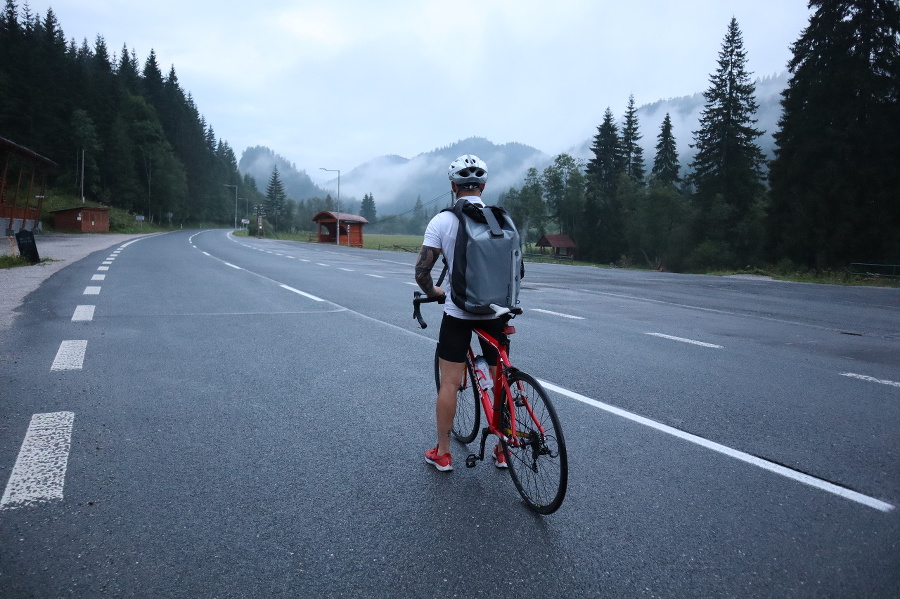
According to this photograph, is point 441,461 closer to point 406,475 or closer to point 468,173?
point 406,475

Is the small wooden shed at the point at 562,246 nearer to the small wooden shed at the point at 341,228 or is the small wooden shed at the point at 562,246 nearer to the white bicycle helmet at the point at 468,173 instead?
the small wooden shed at the point at 341,228

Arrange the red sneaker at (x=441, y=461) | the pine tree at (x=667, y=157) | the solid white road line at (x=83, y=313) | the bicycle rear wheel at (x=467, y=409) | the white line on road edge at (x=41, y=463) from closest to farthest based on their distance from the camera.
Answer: the white line on road edge at (x=41, y=463), the red sneaker at (x=441, y=461), the bicycle rear wheel at (x=467, y=409), the solid white road line at (x=83, y=313), the pine tree at (x=667, y=157)

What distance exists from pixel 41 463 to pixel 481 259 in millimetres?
2962

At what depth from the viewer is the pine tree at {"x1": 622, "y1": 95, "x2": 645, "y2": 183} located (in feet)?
265

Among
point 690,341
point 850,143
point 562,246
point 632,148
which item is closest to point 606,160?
point 632,148

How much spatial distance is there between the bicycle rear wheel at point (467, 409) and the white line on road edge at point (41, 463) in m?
2.31

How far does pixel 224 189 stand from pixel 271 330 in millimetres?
145966

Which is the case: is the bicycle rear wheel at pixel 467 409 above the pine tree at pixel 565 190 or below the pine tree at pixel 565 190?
below

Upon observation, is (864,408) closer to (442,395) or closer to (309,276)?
(442,395)

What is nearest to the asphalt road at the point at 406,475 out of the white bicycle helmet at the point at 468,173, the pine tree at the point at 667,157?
the white bicycle helmet at the point at 468,173

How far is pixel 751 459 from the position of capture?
4051 mm

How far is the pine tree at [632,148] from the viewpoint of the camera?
80631mm

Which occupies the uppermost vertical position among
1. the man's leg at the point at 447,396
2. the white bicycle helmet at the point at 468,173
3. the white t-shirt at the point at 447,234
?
the white bicycle helmet at the point at 468,173

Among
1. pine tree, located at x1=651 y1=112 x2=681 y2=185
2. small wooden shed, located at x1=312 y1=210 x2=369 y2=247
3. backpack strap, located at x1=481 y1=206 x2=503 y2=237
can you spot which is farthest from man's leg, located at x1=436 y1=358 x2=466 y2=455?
pine tree, located at x1=651 y1=112 x2=681 y2=185
